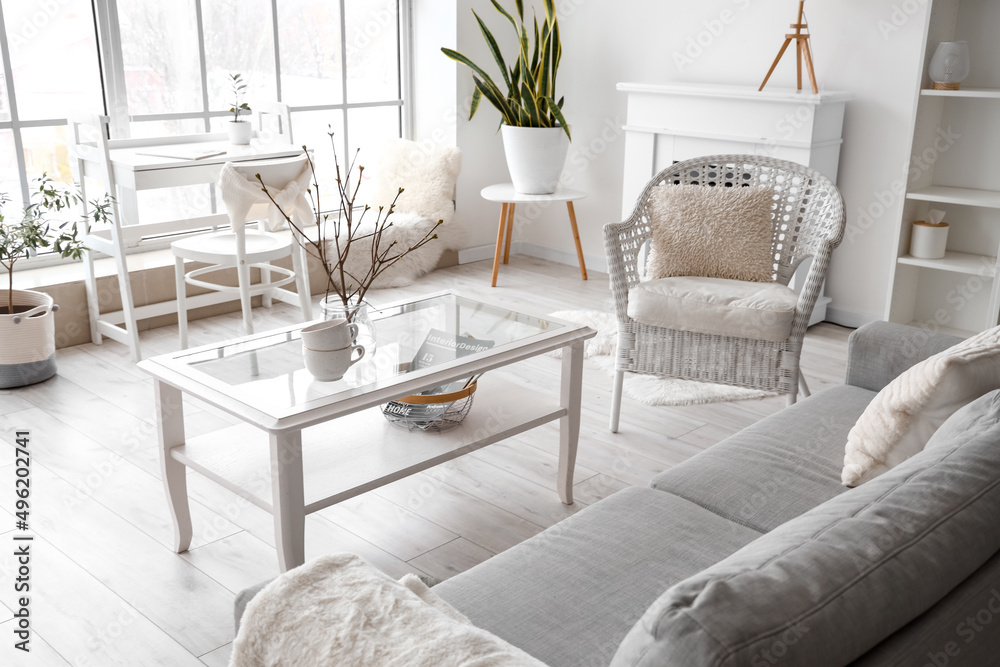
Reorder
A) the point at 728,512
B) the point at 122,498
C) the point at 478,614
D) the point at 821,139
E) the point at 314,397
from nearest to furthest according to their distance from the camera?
1. the point at 478,614
2. the point at 728,512
3. the point at 314,397
4. the point at 122,498
5. the point at 821,139

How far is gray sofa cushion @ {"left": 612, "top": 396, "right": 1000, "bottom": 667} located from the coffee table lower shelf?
3.82 feet

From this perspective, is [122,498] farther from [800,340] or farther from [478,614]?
[800,340]

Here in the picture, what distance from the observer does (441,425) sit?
230 centimetres

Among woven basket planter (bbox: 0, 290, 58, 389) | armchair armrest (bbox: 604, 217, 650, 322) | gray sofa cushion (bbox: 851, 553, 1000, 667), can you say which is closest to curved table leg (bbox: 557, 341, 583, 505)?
armchair armrest (bbox: 604, 217, 650, 322)

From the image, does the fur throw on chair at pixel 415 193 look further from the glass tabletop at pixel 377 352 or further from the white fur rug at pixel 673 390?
the glass tabletop at pixel 377 352

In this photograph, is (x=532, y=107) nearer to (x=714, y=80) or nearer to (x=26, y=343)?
(x=714, y=80)

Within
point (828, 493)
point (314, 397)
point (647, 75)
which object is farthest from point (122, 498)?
point (647, 75)

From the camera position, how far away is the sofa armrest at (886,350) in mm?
2158

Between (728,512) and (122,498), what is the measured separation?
1.67m

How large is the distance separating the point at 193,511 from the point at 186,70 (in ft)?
8.19

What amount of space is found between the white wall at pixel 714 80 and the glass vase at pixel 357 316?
241 centimetres

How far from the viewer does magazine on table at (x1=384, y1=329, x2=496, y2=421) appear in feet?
7.28

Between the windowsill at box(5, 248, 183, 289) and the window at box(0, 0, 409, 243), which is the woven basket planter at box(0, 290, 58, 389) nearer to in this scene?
the windowsill at box(5, 248, 183, 289)

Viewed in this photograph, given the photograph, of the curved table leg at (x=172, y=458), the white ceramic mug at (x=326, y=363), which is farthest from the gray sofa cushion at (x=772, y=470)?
the curved table leg at (x=172, y=458)
